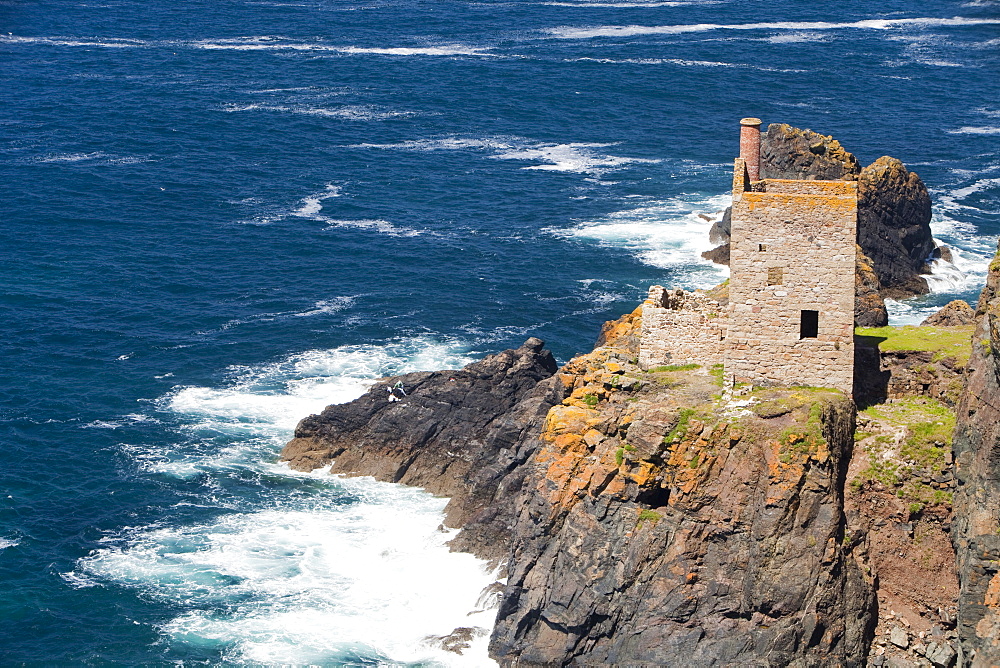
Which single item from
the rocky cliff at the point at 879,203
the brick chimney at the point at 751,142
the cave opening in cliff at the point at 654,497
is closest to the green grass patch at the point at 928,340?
the brick chimney at the point at 751,142

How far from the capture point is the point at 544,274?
111 m

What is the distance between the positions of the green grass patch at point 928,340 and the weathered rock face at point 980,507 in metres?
5.60

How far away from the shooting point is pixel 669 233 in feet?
390

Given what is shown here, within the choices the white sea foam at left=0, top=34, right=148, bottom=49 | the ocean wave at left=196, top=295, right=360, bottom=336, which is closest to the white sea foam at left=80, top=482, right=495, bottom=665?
the ocean wave at left=196, top=295, right=360, bottom=336

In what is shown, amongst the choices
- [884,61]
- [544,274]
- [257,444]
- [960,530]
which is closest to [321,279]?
[544,274]

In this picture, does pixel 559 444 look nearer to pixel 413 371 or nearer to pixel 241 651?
pixel 241 651

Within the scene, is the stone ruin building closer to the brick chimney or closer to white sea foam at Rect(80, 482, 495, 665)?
the brick chimney

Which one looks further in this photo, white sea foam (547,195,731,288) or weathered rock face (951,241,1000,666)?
white sea foam (547,195,731,288)

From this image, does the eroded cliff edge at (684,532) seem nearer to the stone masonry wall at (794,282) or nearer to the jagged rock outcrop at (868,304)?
the stone masonry wall at (794,282)

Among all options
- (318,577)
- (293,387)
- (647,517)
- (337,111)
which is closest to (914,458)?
(647,517)

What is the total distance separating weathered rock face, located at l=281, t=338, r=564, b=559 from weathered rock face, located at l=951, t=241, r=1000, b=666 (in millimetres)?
28064

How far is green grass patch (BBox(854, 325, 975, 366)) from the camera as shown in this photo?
188ft

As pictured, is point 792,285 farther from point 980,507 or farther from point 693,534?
point 980,507

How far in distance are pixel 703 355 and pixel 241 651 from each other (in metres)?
23.3
